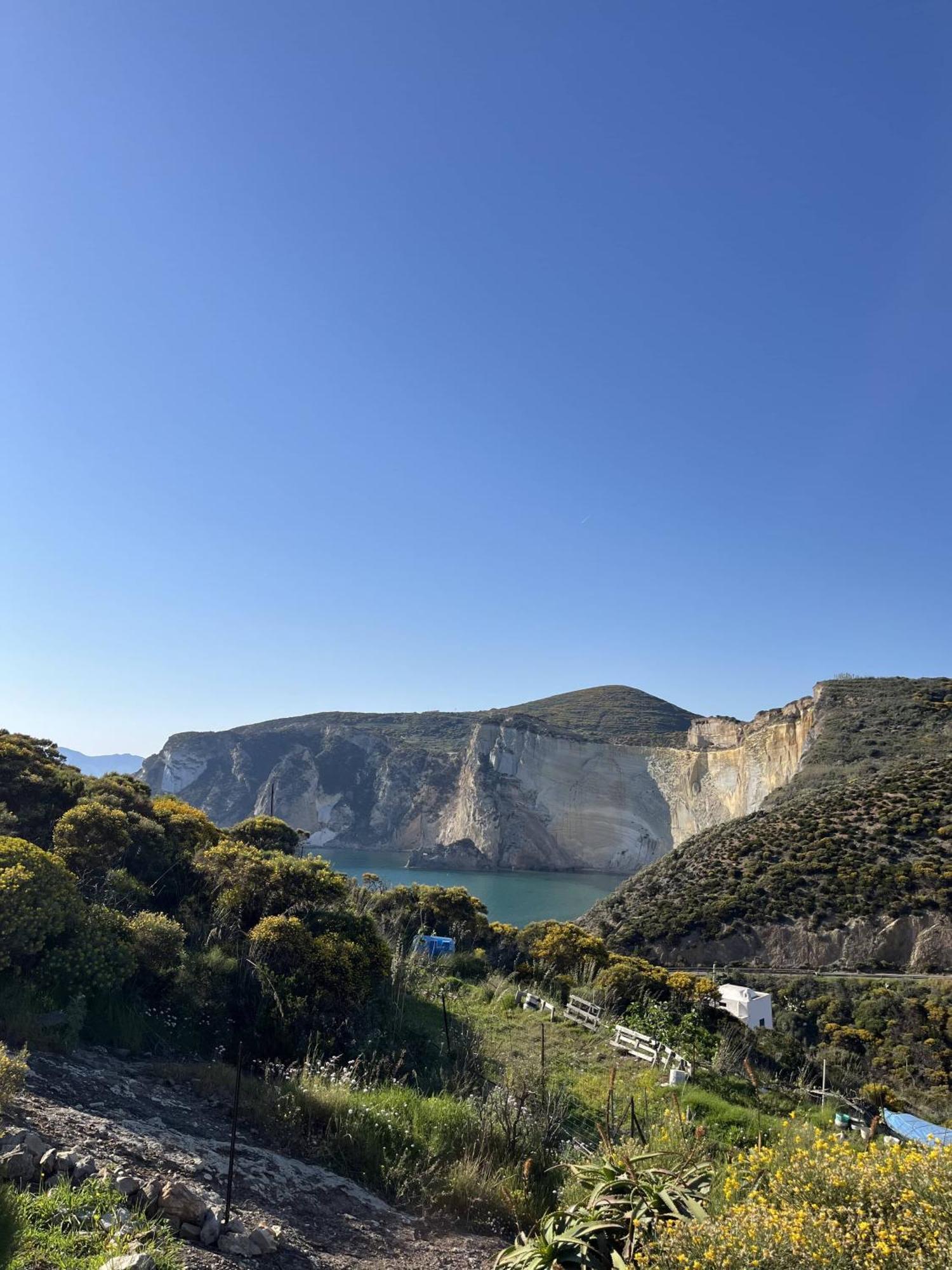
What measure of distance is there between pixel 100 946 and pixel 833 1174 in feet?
21.1

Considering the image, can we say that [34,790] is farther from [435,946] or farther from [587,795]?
[587,795]

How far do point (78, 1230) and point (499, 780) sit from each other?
80.1 metres

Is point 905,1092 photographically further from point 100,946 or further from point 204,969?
point 100,946

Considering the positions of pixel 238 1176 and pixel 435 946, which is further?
pixel 435 946

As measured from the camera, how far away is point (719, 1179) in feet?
11.4

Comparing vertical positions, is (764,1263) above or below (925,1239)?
below

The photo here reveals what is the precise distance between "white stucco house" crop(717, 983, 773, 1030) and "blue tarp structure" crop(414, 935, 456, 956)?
610cm

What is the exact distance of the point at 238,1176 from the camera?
4.30 m

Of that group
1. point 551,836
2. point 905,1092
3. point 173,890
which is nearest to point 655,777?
point 551,836

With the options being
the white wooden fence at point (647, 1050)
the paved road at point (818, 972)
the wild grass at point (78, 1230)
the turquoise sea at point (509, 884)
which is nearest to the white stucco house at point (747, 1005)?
the paved road at point (818, 972)

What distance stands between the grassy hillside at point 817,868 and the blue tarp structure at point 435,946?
523 inches

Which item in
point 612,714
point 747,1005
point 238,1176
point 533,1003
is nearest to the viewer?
point 238,1176

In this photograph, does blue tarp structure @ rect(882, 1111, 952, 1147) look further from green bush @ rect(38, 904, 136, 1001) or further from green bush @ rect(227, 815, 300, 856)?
green bush @ rect(227, 815, 300, 856)

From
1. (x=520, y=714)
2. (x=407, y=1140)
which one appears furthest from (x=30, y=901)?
(x=520, y=714)
